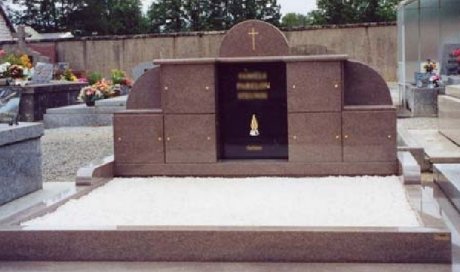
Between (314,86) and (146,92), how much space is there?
1.81m

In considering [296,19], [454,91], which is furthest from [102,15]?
Answer: [454,91]

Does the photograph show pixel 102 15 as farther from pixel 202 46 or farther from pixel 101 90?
pixel 101 90

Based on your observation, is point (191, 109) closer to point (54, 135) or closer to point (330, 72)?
Answer: point (330, 72)

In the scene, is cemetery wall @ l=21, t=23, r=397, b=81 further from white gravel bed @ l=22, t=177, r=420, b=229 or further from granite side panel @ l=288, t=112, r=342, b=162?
white gravel bed @ l=22, t=177, r=420, b=229

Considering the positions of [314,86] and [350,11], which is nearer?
[314,86]

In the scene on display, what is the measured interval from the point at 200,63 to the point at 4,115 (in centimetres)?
201

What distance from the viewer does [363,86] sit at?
7910mm

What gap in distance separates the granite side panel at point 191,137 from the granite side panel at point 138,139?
106mm

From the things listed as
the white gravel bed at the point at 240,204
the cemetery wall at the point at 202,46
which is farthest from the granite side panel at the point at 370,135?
the cemetery wall at the point at 202,46

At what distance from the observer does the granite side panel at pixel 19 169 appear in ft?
22.6

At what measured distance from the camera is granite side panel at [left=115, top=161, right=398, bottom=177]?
7703 mm

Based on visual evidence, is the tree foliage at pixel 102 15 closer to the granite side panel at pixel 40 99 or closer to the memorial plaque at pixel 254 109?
the granite side panel at pixel 40 99

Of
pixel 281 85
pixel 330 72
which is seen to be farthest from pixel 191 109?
pixel 330 72

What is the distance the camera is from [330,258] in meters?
4.93
